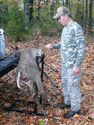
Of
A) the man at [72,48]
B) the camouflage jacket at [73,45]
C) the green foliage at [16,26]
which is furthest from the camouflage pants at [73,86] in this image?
the green foliage at [16,26]

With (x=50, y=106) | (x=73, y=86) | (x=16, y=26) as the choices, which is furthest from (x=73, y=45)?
(x=16, y=26)

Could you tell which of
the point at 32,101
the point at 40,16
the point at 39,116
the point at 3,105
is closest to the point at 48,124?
the point at 39,116

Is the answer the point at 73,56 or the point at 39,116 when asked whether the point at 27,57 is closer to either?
the point at 73,56

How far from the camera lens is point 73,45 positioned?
2824mm

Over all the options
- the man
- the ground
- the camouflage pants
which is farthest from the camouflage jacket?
the ground

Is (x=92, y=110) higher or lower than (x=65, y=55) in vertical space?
lower

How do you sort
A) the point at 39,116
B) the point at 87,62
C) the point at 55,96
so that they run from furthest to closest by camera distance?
the point at 87,62, the point at 55,96, the point at 39,116

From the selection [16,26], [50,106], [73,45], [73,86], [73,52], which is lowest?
[50,106]

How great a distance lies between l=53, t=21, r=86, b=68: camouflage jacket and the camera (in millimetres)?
2686

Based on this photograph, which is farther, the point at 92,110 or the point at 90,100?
the point at 90,100

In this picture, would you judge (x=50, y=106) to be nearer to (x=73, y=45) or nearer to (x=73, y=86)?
(x=73, y=86)

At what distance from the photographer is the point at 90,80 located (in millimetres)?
5055

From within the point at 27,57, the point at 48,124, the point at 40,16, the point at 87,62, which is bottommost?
the point at 48,124

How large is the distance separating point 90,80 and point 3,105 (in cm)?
288
